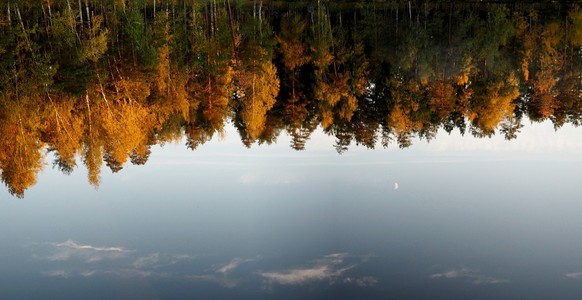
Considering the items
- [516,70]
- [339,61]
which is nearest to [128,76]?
[339,61]

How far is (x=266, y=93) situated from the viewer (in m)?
62.0

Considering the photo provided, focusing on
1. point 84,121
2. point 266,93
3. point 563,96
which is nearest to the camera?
point 84,121

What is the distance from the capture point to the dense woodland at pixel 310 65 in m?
57.8

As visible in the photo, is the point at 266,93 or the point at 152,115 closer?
the point at 152,115

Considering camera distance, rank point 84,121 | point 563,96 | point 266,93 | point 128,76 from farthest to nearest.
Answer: point 563,96 < point 266,93 < point 128,76 < point 84,121

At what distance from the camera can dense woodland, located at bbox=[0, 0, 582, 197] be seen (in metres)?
57.8

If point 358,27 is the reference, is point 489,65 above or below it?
below

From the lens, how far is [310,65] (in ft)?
219

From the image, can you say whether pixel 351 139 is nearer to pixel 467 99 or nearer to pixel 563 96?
pixel 467 99

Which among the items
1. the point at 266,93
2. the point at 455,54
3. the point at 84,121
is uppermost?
the point at 455,54

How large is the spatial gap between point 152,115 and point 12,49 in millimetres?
13318

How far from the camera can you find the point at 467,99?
66.7 meters

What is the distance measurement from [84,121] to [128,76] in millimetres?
6337

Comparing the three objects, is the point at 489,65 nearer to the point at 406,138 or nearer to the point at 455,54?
the point at 455,54
